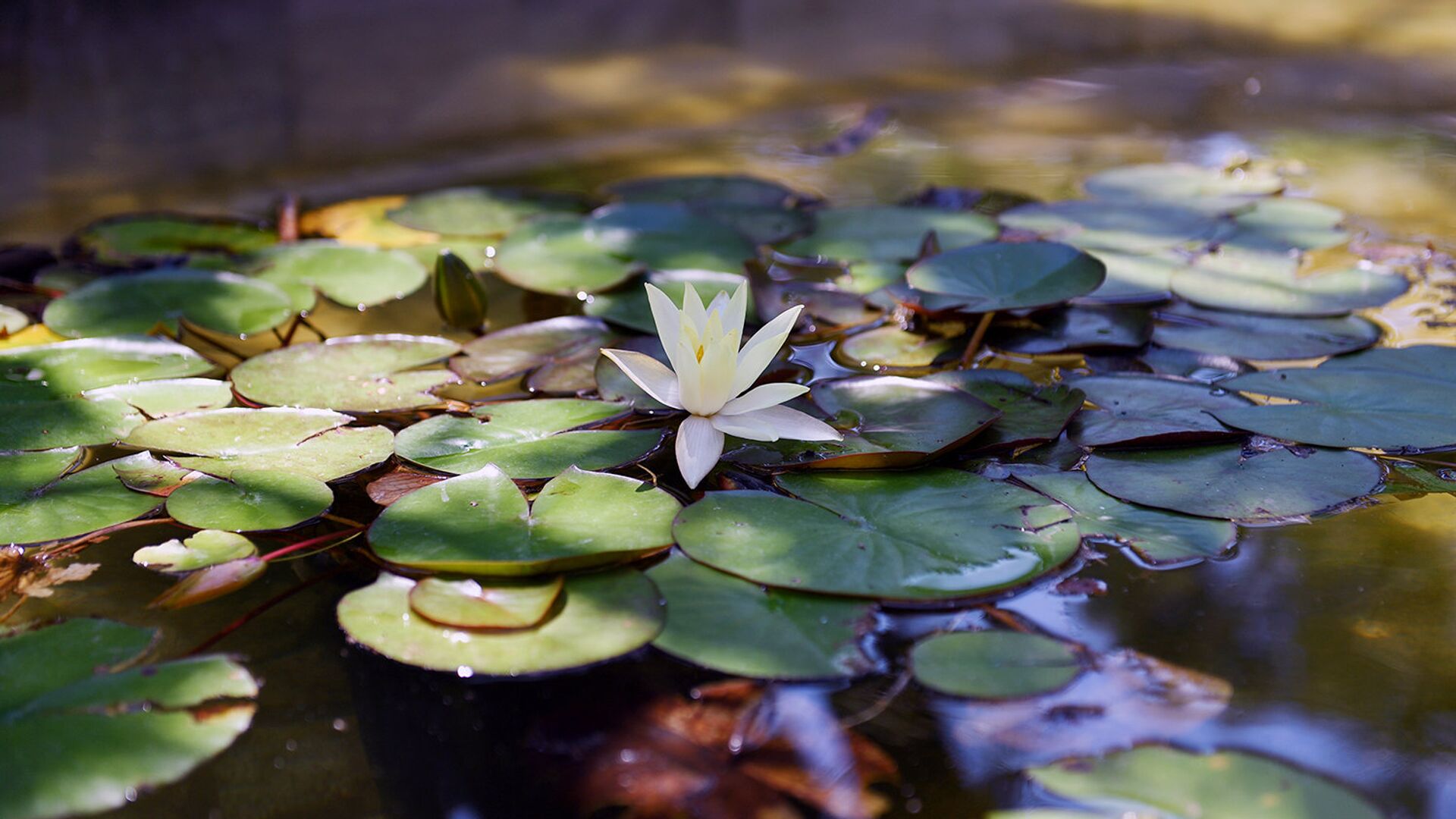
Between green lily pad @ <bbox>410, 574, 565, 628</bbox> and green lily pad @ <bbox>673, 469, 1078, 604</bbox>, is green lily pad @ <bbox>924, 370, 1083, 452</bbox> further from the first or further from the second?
green lily pad @ <bbox>410, 574, 565, 628</bbox>

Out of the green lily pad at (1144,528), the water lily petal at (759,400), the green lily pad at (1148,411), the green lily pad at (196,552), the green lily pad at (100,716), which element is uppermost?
the water lily petal at (759,400)

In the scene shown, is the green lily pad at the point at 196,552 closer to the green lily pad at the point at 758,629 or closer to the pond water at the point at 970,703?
the pond water at the point at 970,703

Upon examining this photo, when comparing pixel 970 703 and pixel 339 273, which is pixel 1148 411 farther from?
pixel 339 273

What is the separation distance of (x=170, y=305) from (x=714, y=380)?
39.1 inches

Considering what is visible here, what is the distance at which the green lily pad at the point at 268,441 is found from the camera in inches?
50.8

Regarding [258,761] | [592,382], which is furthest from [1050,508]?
[258,761]

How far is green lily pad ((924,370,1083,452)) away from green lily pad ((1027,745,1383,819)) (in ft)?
1.63

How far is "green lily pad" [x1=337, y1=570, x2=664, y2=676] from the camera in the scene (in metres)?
0.99

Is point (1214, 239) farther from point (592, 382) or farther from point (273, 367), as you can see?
point (273, 367)

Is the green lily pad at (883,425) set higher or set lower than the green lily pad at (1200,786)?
higher

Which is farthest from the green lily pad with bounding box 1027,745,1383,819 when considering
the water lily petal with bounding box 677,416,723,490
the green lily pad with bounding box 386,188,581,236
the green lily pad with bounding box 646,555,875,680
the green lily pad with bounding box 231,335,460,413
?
the green lily pad with bounding box 386,188,581,236

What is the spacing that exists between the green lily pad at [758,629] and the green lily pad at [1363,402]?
25.0 inches

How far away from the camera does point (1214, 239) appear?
6.45ft

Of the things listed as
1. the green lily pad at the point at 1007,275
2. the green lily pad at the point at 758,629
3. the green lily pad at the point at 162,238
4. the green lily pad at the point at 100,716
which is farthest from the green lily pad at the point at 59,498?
the green lily pad at the point at 1007,275
